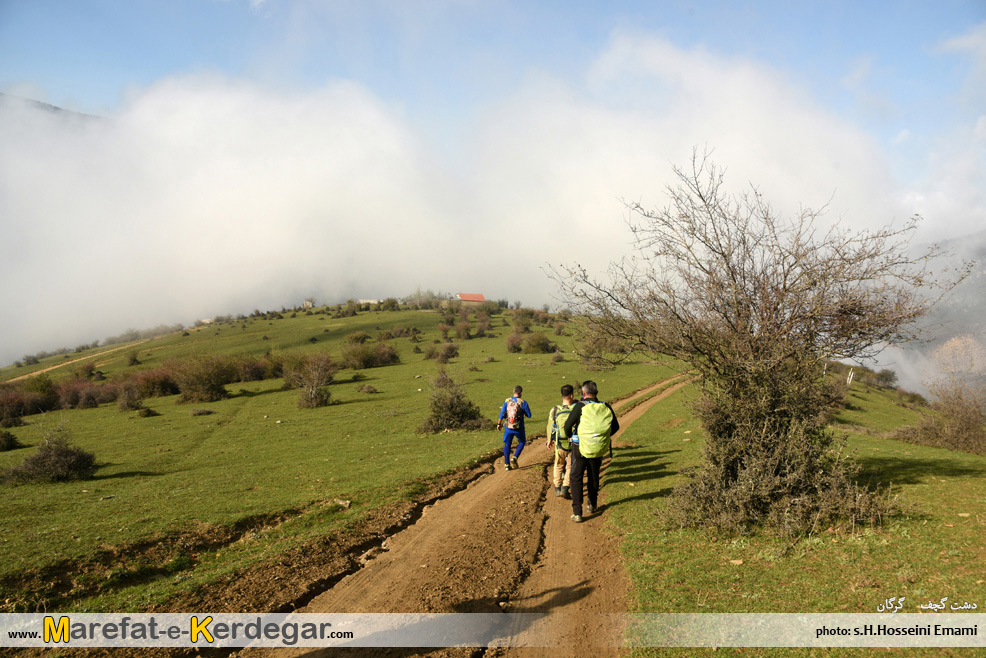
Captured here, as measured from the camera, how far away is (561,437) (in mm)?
10594

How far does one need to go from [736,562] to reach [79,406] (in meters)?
60.8

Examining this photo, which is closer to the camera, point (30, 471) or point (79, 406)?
point (30, 471)

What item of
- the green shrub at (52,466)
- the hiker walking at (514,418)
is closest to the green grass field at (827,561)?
the hiker walking at (514,418)

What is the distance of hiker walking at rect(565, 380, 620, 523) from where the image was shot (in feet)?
30.3

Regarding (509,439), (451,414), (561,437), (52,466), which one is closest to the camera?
(561,437)

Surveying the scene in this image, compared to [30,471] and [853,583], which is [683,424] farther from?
[30,471]

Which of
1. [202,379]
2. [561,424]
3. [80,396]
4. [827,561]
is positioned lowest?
[80,396]

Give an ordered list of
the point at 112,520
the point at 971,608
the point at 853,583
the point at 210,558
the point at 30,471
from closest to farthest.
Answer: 1. the point at 971,608
2. the point at 853,583
3. the point at 210,558
4. the point at 112,520
5. the point at 30,471

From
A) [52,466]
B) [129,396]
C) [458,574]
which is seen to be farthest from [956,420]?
[129,396]

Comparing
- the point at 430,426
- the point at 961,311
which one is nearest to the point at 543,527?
the point at 430,426

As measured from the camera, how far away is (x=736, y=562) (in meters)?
6.84

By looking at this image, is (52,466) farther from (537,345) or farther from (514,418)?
(537,345)

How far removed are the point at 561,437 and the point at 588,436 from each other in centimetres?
139

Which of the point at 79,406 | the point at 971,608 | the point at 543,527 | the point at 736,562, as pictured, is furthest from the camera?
the point at 79,406
